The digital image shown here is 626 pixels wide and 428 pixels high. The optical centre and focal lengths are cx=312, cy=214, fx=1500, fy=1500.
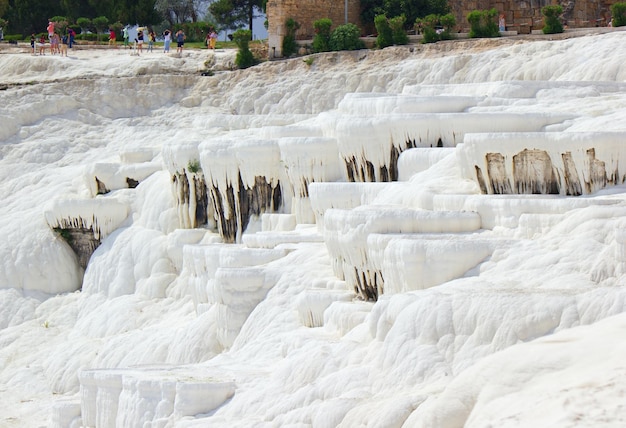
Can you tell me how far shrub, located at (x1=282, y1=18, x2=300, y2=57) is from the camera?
3422cm

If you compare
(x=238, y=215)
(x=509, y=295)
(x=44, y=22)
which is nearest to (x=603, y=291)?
(x=509, y=295)

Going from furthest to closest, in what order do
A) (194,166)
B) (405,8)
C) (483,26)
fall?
1. (405,8)
2. (483,26)
3. (194,166)

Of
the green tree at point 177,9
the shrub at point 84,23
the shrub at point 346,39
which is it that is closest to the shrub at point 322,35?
the shrub at point 346,39

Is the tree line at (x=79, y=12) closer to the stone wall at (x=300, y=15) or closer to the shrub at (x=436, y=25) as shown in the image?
the stone wall at (x=300, y=15)

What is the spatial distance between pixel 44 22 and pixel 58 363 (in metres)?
23.4

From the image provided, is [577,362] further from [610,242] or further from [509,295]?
[610,242]

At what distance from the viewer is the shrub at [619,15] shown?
99.8ft

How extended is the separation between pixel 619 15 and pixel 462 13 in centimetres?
720

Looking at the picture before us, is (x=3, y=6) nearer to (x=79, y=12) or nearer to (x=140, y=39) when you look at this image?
(x=79, y=12)

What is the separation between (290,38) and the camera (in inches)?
1352

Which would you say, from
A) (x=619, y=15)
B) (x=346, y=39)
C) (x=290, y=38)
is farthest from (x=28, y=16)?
(x=619, y=15)

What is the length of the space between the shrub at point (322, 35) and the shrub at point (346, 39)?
168 mm

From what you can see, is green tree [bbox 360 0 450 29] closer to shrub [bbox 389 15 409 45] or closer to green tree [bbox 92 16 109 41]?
shrub [bbox 389 15 409 45]

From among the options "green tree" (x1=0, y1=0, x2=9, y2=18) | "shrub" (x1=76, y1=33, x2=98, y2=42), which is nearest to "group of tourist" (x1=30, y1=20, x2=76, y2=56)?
"shrub" (x1=76, y1=33, x2=98, y2=42)
